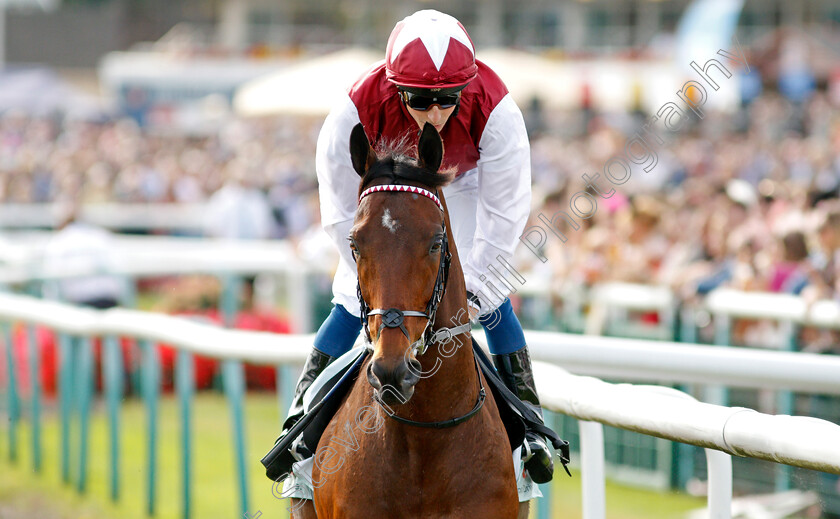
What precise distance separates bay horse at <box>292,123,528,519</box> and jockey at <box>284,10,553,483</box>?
235 millimetres

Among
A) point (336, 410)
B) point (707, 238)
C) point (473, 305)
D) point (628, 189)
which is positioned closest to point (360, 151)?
point (473, 305)

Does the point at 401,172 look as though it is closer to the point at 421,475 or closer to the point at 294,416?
the point at 421,475

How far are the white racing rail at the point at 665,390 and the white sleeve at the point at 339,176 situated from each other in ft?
2.96

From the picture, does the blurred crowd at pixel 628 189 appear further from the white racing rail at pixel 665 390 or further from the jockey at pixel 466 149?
the jockey at pixel 466 149

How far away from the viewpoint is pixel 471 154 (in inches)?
118

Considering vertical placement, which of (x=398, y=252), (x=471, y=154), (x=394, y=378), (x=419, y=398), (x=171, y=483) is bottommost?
(x=171, y=483)

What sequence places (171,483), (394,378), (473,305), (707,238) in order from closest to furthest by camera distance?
(394,378), (473,305), (171,483), (707,238)

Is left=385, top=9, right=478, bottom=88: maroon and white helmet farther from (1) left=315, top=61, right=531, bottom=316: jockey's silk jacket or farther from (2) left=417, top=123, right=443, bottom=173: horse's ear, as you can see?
(2) left=417, top=123, right=443, bottom=173: horse's ear

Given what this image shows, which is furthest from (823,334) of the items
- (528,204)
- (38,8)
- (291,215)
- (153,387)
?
(38,8)

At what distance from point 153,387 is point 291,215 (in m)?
7.53

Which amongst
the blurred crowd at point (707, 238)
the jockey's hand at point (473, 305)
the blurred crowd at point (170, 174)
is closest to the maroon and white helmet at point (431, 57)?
the jockey's hand at point (473, 305)

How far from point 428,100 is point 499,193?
0.37 metres

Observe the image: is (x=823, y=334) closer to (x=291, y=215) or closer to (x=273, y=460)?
(x=273, y=460)

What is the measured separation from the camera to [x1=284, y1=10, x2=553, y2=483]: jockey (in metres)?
2.86
